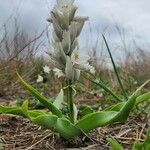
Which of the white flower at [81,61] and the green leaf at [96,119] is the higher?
the white flower at [81,61]

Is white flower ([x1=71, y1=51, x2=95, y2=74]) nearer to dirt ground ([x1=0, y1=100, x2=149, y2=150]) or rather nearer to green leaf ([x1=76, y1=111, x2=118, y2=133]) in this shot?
green leaf ([x1=76, y1=111, x2=118, y2=133])

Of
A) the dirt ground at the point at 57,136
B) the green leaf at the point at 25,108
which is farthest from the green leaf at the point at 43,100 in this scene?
the dirt ground at the point at 57,136

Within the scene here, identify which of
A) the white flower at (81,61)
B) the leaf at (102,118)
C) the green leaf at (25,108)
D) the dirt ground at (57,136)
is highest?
the white flower at (81,61)

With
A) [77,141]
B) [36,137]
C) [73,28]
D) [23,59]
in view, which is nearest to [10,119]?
[36,137]

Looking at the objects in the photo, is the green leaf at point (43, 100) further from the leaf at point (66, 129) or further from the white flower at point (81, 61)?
the white flower at point (81, 61)

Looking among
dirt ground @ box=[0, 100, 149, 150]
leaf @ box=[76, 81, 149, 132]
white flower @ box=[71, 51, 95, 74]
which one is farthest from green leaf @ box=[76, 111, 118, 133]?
white flower @ box=[71, 51, 95, 74]

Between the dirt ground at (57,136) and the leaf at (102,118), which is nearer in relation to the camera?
the leaf at (102,118)

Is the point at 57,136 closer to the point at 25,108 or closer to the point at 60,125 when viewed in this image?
the point at 60,125

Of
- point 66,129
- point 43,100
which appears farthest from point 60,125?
point 43,100

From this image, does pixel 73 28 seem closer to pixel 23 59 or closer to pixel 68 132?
pixel 68 132
